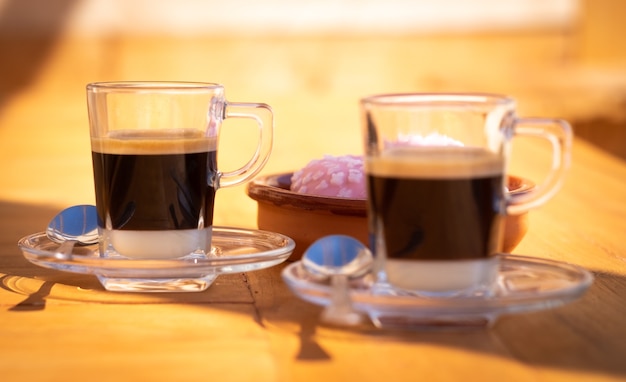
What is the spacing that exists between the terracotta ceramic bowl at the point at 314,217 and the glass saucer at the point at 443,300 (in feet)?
0.41

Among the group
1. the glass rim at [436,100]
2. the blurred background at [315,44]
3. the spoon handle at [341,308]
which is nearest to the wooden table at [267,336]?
the spoon handle at [341,308]

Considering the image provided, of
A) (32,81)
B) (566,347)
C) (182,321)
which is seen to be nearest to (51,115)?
(32,81)

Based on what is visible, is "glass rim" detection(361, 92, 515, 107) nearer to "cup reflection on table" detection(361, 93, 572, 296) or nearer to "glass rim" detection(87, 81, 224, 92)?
"cup reflection on table" detection(361, 93, 572, 296)

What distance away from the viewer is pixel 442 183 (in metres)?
0.64

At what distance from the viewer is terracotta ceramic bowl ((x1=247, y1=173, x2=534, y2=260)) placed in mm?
798

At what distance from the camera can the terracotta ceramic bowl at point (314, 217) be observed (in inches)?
31.4

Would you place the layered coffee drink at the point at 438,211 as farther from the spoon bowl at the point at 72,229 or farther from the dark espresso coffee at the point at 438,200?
the spoon bowl at the point at 72,229

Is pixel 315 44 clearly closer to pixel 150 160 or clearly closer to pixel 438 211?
pixel 150 160

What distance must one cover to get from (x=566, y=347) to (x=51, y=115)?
6.15ft

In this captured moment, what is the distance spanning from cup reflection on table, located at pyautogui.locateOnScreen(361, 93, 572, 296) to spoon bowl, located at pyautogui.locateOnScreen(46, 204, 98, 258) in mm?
290

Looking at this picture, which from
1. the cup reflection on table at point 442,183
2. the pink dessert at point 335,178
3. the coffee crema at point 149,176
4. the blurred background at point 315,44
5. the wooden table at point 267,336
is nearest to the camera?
the wooden table at point 267,336

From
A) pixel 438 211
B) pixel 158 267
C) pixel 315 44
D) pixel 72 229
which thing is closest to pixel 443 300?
pixel 438 211

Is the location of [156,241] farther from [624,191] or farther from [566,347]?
[624,191]

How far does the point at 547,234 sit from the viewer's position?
38.4 inches
